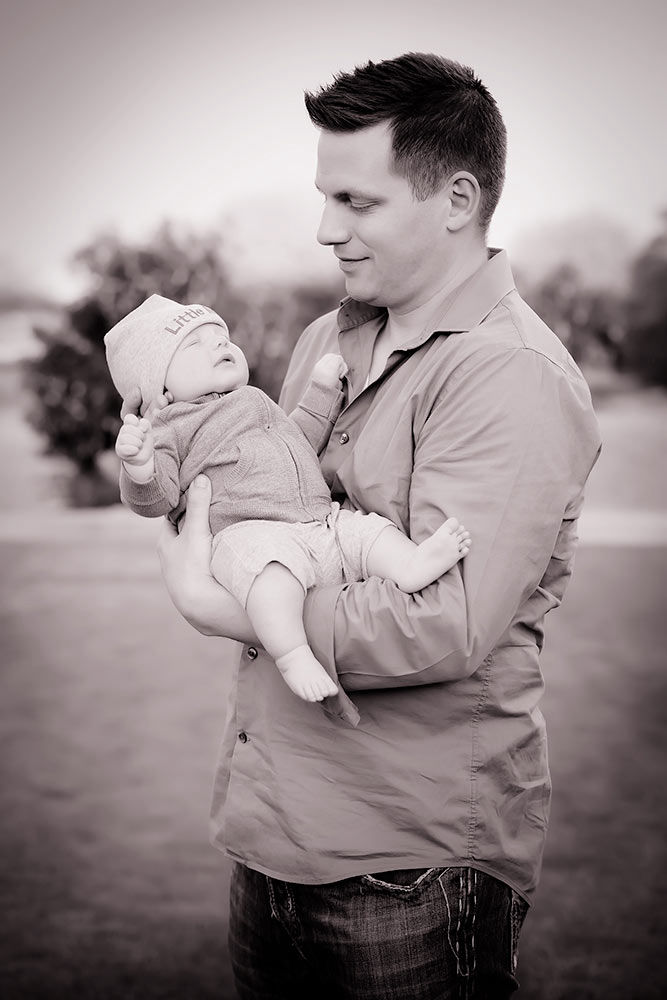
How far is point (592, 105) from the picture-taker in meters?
3.82

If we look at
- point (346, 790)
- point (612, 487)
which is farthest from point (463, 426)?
point (612, 487)

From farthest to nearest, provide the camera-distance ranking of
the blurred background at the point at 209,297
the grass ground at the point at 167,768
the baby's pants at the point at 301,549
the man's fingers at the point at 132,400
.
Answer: the blurred background at the point at 209,297 < the grass ground at the point at 167,768 < the man's fingers at the point at 132,400 < the baby's pants at the point at 301,549

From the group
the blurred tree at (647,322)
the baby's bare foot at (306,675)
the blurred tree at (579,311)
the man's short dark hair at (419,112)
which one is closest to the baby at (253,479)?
the baby's bare foot at (306,675)

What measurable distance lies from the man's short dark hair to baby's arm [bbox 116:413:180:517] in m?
0.51

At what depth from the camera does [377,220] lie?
1.56 m

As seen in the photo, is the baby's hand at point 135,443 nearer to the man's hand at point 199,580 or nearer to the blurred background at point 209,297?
the man's hand at point 199,580

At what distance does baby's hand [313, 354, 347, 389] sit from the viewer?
5.68ft

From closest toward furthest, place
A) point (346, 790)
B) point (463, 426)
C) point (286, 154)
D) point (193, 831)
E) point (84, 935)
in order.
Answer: point (463, 426)
point (346, 790)
point (84, 935)
point (193, 831)
point (286, 154)

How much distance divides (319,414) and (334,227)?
1.00 ft

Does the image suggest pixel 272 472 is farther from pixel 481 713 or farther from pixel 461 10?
pixel 461 10

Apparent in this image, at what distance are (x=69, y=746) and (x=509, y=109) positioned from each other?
8.69ft

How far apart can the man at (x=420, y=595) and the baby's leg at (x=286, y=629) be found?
20 mm

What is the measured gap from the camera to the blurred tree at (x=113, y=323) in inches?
150

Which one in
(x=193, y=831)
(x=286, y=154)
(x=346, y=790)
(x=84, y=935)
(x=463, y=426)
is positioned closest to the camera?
(x=463, y=426)
